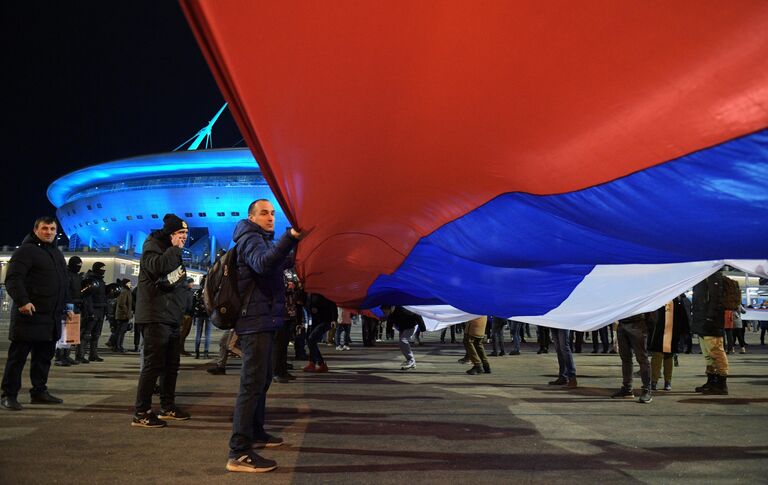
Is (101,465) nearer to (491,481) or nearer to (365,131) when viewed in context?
(491,481)

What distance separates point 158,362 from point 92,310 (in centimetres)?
651

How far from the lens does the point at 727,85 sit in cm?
229

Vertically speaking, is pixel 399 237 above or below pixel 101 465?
above

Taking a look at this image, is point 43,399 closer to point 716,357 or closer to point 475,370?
point 475,370

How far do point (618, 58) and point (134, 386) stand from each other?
722 cm

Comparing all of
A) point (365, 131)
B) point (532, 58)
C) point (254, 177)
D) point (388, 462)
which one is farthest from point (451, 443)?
point (254, 177)

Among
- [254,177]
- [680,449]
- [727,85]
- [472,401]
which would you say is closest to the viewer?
[727,85]

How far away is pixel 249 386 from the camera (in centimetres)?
390

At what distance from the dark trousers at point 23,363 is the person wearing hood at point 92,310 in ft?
15.1

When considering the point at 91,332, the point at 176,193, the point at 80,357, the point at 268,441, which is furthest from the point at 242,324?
the point at 176,193

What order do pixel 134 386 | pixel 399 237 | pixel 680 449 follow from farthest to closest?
1. pixel 134 386
2. pixel 399 237
3. pixel 680 449

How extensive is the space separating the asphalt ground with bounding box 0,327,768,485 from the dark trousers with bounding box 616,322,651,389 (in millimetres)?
356

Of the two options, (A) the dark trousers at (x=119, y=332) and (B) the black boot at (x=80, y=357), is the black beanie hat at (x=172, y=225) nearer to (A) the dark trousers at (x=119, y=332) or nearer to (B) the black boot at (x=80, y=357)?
(B) the black boot at (x=80, y=357)

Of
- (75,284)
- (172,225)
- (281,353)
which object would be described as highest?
(172,225)
